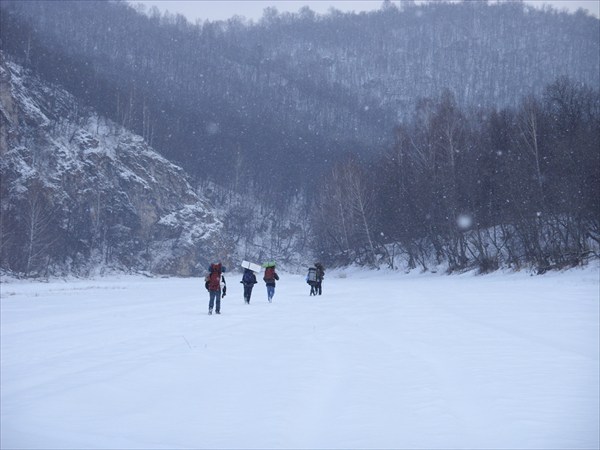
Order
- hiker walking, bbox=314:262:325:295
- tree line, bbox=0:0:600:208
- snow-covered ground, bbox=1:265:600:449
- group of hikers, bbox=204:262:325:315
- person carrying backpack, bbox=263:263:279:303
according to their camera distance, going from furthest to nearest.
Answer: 1. tree line, bbox=0:0:600:208
2. hiker walking, bbox=314:262:325:295
3. person carrying backpack, bbox=263:263:279:303
4. group of hikers, bbox=204:262:325:315
5. snow-covered ground, bbox=1:265:600:449

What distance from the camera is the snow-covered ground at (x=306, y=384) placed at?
5.32 m

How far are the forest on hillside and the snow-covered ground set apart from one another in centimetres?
2376

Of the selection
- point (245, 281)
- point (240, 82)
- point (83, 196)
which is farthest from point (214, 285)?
point (240, 82)

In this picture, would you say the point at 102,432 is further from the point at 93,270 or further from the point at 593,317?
the point at 93,270

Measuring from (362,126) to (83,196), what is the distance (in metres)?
79.7

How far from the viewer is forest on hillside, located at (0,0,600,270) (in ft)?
123

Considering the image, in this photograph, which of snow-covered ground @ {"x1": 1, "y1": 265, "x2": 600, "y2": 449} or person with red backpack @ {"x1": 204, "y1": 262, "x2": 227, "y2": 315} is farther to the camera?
person with red backpack @ {"x1": 204, "y1": 262, "x2": 227, "y2": 315}

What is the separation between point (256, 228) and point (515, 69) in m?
132

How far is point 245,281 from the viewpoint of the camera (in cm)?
2155

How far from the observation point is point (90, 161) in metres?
66.9

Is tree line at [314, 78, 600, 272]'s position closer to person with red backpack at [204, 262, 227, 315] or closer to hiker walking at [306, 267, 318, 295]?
hiker walking at [306, 267, 318, 295]

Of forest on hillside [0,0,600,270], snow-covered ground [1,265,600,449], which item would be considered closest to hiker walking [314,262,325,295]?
snow-covered ground [1,265,600,449]

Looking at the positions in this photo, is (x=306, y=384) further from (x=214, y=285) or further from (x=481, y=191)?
(x=481, y=191)

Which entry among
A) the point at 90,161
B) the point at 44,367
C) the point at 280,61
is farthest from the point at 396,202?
the point at 280,61
